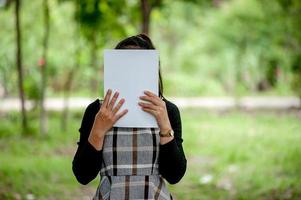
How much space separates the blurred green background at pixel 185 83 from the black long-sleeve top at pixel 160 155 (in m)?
4.09

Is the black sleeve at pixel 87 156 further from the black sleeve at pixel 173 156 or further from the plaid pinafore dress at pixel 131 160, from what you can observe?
the black sleeve at pixel 173 156

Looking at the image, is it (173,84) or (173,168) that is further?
(173,84)

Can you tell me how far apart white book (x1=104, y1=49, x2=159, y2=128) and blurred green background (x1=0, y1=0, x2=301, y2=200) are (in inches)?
169

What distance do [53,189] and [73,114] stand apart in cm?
836

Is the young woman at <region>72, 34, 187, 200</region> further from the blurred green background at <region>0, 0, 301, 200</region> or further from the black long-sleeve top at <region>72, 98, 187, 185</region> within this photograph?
the blurred green background at <region>0, 0, 301, 200</region>

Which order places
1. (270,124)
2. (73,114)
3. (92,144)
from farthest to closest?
1. (73,114)
2. (270,124)
3. (92,144)

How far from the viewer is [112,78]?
219 cm

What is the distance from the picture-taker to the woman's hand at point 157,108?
2141 millimetres

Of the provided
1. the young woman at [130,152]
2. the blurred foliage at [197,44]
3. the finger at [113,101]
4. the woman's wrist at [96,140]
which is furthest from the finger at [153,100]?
the blurred foliage at [197,44]

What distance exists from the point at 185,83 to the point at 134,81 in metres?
19.1

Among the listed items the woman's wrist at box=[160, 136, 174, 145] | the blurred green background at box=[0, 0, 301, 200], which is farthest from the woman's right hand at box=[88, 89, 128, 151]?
the blurred green background at box=[0, 0, 301, 200]

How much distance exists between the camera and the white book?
217cm

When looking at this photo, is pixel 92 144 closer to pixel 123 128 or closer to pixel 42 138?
pixel 123 128

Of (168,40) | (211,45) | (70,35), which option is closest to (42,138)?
(70,35)
